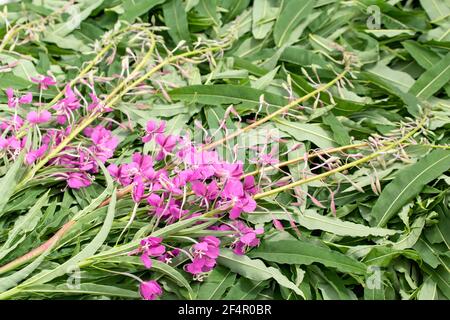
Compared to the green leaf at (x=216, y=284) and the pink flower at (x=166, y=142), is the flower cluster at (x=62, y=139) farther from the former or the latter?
the green leaf at (x=216, y=284)

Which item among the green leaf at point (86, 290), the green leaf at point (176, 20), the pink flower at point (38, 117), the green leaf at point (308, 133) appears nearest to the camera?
the green leaf at point (86, 290)

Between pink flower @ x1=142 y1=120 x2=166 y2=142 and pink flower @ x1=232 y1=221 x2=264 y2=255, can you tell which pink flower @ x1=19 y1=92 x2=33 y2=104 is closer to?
pink flower @ x1=142 y1=120 x2=166 y2=142

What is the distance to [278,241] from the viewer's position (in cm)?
87

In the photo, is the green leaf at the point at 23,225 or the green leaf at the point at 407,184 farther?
the green leaf at the point at 407,184

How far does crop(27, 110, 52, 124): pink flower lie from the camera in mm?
878

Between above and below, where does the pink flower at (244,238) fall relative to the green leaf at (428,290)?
above

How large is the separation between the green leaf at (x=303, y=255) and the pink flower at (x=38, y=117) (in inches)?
12.7

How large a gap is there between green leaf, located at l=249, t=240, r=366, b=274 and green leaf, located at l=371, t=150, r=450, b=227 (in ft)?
0.31

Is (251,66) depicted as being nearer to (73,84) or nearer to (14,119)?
(73,84)

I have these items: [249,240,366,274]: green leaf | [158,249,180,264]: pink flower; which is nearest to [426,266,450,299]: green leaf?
[249,240,366,274]: green leaf

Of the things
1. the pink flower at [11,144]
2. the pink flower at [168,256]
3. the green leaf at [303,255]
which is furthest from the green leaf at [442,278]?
the pink flower at [11,144]

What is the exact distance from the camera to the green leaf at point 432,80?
1.08m

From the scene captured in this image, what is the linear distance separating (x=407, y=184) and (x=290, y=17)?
1.30ft
